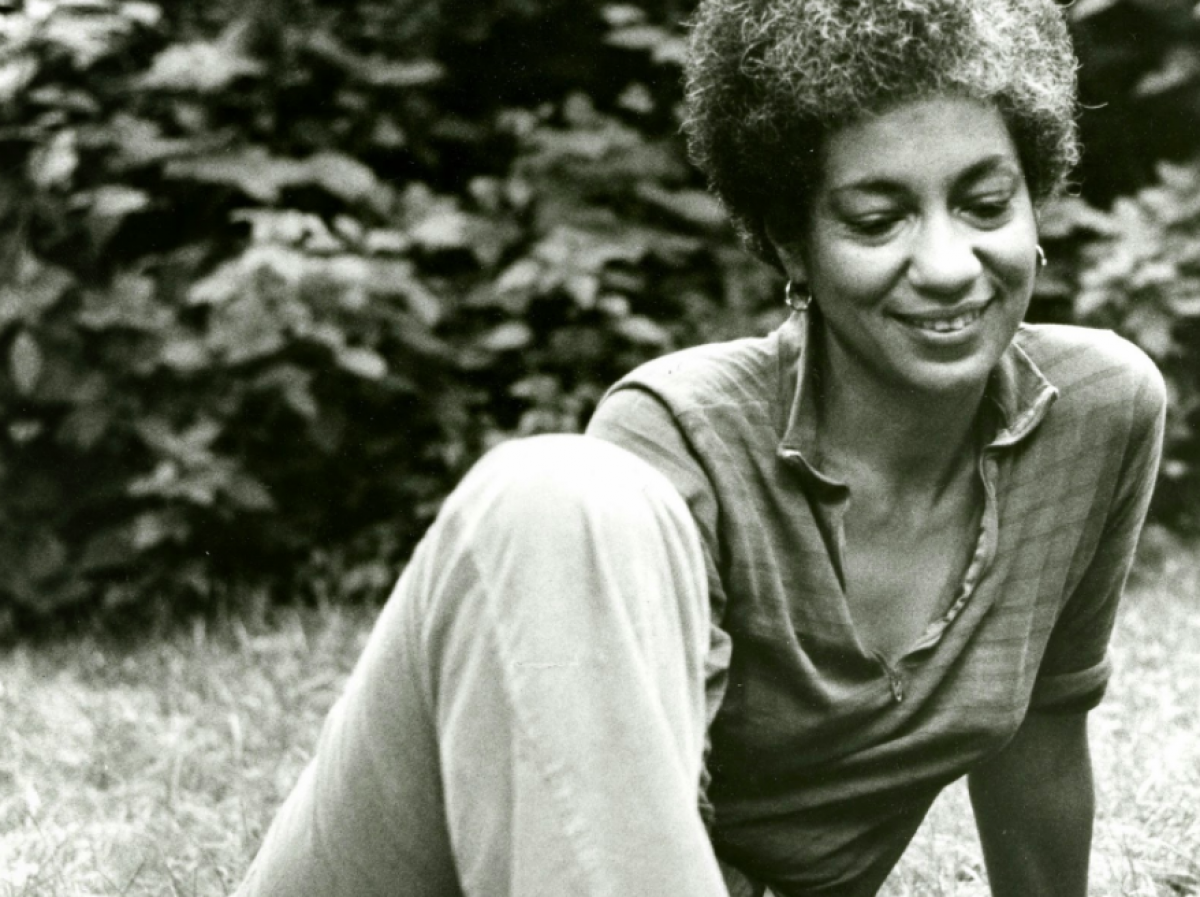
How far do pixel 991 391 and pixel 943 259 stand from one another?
249mm

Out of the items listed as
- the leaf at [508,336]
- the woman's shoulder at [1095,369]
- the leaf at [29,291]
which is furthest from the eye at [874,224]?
the leaf at [29,291]

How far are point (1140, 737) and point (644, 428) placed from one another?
1589mm

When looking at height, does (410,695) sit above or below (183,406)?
above

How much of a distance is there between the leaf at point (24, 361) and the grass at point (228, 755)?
0.69 m

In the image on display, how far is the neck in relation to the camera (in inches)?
75.1

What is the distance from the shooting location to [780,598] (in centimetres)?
180

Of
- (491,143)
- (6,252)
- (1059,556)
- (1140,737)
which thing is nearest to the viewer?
(1059,556)

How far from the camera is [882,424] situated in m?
1.92

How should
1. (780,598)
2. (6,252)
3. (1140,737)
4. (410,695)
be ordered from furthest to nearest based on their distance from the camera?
(6,252)
(1140,737)
(780,598)
(410,695)

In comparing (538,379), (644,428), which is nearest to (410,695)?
(644,428)

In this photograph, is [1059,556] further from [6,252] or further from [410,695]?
[6,252]

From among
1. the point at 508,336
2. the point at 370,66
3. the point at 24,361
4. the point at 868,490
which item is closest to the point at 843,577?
the point at 868,490

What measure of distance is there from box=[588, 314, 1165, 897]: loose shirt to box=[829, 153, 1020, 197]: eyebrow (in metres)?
0.21

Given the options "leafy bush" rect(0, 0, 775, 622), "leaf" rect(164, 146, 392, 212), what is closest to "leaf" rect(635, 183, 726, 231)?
"leafy bush" rect(0, 0, 775, 622)
